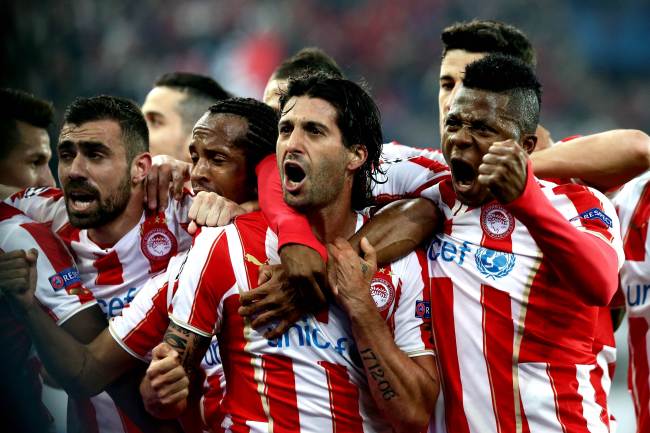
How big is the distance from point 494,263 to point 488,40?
1312mm

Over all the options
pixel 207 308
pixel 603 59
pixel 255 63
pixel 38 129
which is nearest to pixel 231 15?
pixel 255 63

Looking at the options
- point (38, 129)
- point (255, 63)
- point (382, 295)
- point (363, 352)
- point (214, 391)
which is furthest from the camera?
point (255, 63)

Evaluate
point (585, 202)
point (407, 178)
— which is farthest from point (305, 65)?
point (585, 202)

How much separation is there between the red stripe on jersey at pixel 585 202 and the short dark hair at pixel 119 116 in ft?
5.47

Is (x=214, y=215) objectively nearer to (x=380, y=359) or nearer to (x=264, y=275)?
(x=264, y=275)

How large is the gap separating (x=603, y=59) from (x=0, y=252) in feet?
31.8

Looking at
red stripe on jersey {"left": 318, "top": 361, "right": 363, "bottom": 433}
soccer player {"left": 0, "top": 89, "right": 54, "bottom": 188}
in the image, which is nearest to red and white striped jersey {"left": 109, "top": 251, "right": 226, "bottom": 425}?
red stripe on jersey {"left": 318, "top": 361, "right": 363, "bottom": 433}

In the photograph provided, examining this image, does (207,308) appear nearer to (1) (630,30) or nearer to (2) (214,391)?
(2) (214,391)

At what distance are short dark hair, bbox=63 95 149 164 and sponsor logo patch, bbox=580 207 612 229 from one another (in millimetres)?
1764

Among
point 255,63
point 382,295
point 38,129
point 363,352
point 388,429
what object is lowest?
point 388,429

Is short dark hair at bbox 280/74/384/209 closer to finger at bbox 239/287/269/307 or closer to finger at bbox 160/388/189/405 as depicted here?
finger at bbox 239/287/269/307

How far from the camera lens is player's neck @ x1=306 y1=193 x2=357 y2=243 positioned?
270 cm

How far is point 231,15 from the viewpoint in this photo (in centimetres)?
1014

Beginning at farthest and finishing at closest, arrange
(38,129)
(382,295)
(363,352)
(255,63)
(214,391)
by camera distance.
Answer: (255,63)
(38,129)
(214,391)
(382,295)
(363,352)
